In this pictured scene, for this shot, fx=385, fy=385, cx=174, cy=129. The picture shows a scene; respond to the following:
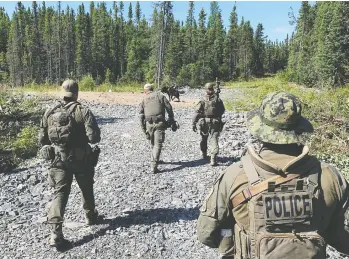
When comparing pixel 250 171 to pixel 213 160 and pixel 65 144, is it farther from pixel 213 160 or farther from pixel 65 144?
pixel 213 160

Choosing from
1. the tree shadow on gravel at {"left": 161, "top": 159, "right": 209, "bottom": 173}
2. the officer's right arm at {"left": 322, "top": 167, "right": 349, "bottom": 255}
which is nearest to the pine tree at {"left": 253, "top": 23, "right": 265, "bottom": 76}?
the tree shadow on gravel at {"left": 161, "top": 159, "right": 209, "bottom": 173}

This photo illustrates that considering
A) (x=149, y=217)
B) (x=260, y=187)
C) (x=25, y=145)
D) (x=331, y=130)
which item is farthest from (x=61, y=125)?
(x=331, y=130)

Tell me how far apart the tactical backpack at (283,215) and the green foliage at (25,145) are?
30.9ft

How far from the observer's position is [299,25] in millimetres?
60281

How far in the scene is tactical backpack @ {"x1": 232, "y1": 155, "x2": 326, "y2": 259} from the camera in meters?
2.32

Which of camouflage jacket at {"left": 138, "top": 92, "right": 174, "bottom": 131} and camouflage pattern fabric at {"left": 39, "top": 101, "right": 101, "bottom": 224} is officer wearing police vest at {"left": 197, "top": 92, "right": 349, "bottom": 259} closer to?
camouflage pattern fabric at {"left": 39, "top": 101, "right": 101, "bottom": 224}

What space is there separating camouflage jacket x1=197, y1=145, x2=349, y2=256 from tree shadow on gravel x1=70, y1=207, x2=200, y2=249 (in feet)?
11.2

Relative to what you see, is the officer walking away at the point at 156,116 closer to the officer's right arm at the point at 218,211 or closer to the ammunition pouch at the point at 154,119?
the ammunition pouch at the point at 154,119

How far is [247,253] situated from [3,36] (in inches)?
4124

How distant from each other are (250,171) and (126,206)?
4657mm

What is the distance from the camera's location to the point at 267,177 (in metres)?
2.38

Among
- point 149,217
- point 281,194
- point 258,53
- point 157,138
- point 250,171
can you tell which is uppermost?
point 258,53

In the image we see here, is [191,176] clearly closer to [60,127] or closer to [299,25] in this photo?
[60,127]

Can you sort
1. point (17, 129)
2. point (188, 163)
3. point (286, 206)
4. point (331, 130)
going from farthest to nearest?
point (17, 129), point (331, 130), point (188, 163), point (286, 206)
